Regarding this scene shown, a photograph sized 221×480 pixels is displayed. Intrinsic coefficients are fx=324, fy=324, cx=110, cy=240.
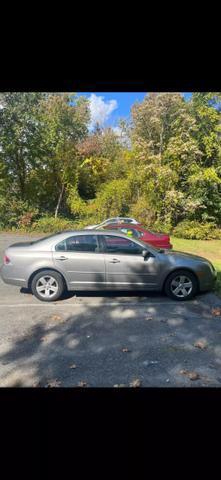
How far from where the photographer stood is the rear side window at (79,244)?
5.91 metres

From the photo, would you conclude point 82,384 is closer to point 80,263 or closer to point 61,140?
point 80,263

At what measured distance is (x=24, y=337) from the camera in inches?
174

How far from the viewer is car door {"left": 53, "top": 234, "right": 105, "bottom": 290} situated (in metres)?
5.81

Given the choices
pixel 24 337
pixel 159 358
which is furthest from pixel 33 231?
pixel 159 358

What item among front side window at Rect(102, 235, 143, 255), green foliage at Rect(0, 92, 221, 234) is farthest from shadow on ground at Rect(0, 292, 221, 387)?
green foliage at Rect(0, 92, 221, 234)

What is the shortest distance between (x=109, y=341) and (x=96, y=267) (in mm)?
1766

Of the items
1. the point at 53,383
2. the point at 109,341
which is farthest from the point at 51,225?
the point at 53,383

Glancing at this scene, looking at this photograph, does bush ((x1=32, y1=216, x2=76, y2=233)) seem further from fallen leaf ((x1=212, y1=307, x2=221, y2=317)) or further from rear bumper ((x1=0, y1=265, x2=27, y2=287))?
fallen leaf ((x1=212, y1=307, x2=221, y2=317))

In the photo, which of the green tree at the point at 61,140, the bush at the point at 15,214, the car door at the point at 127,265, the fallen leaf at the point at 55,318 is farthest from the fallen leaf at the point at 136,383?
the green tree at the point at 61,140

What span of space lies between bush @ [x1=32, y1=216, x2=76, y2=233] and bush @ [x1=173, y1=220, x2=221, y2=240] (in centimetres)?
574

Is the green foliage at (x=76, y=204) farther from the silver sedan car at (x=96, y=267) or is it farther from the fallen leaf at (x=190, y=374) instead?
the fallen leaf at (x=190, y=374)

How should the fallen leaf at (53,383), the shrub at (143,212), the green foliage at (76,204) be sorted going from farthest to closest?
the green foliage at (76,204)
the shrub at (143,212)
the fallen leaf at (53,383)

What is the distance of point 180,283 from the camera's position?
608 centimetres
